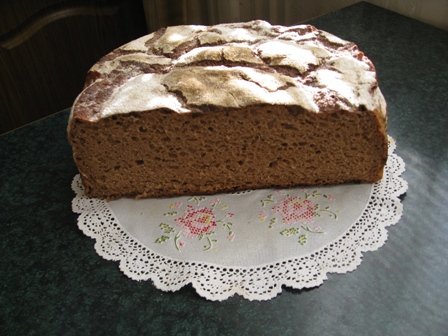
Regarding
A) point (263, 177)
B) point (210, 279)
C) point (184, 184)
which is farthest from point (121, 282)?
point (263, 177)

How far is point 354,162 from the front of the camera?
1.27 metres

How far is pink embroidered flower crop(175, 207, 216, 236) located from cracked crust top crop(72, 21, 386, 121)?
264 millimetres

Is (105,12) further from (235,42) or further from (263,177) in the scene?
(263,177)

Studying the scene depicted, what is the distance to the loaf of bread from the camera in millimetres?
1191

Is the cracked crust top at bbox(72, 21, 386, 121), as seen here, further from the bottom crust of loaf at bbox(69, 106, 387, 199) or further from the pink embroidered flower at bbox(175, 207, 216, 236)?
the pink embroidered flower at bbox(175, 207, 216, 236)

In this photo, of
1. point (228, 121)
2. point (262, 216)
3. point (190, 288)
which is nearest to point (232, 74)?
point (228, 121)

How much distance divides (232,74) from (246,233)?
410mm

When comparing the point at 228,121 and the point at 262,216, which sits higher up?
the point at 228,121


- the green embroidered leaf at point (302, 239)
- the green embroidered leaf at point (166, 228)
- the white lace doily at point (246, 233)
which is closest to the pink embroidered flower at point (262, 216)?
the white lace doily at point (246, 233)

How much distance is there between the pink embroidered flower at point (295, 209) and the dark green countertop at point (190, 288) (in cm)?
18

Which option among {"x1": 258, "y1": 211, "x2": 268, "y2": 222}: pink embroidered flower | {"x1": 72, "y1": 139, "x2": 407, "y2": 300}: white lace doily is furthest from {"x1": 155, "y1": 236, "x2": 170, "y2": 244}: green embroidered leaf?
{"x1": 258, "y1": 211, "x2": 268, "y2": 222}: pink embroidered flower

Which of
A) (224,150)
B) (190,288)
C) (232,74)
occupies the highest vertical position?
(232,74)

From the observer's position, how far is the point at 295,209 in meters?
1.24

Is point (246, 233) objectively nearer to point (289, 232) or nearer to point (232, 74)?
point (289, 232)
